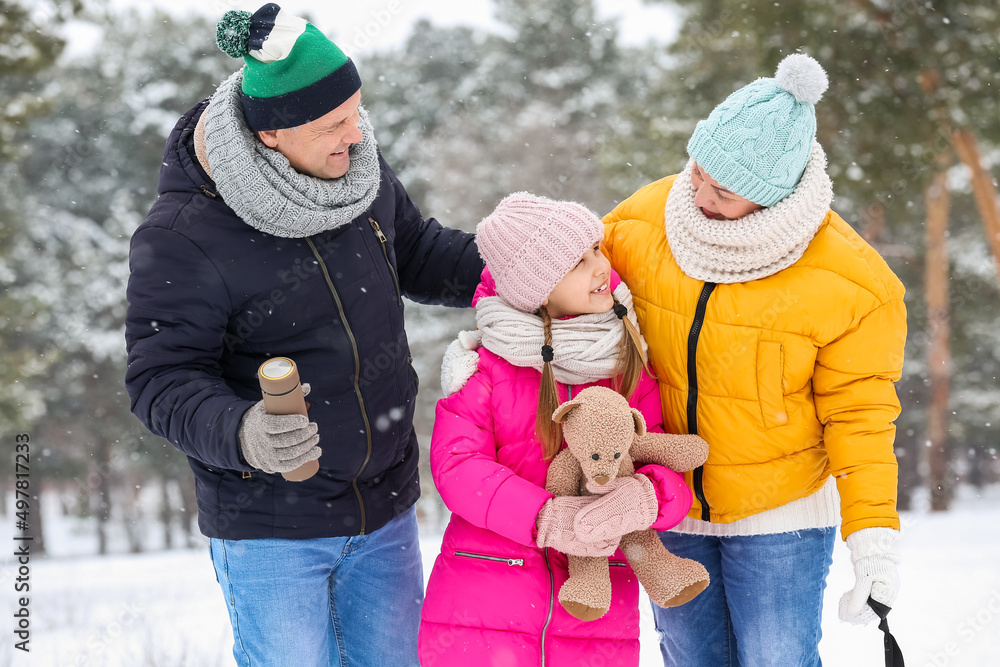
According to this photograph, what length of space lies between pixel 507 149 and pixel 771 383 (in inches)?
451

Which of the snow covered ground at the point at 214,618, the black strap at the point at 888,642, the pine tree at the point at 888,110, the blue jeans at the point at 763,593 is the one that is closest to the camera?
the black strap at the point at 888,642

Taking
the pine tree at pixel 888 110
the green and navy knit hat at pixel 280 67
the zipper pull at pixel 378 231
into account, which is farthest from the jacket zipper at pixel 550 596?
the pine tree at pixel 888 110

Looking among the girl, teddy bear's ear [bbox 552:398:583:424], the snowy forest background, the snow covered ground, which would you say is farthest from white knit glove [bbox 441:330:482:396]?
the snowy forest background

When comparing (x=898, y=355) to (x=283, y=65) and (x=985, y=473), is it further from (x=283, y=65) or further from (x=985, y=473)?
(x=985, y=473)

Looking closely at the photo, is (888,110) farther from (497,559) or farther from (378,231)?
(497,559)

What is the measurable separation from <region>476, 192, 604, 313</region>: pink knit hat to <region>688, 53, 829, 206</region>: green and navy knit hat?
35cm

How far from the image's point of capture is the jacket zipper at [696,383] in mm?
1981

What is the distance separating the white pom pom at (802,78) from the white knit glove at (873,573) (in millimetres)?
1039

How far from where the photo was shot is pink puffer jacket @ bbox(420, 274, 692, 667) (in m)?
1.87

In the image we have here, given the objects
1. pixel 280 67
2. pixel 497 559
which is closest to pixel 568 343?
pixel 497 559

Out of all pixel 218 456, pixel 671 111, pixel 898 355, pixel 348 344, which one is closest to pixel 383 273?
pixel 348 344

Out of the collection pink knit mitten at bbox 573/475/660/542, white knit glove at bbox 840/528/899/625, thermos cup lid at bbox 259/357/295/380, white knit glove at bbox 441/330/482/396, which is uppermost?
thermos cup lid at bbox 259/357/295/380

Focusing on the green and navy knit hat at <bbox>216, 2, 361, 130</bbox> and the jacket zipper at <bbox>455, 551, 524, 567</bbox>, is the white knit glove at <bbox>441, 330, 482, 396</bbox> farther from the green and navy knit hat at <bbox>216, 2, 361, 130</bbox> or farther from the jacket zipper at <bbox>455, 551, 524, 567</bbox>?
the green and navy knit hat at <bbox>216, 2, 361, 130</bbox>

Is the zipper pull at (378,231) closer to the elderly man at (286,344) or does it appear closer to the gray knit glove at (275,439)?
the elderly man at (286,344)
